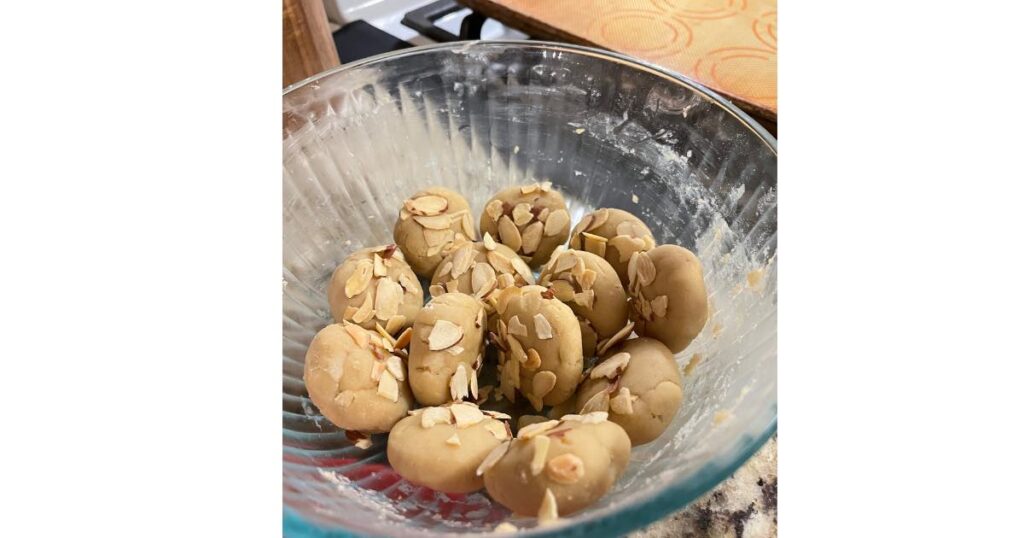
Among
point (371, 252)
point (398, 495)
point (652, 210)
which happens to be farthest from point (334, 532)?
point (652, 210)

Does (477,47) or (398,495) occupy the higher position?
(477,47)

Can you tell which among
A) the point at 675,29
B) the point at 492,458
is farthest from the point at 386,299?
the point at 675,29

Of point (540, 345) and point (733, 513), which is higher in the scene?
point (540, 345)

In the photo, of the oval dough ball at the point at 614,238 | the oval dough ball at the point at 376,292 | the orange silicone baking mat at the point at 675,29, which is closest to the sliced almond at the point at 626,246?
the oval dough ball at the point at 614,238

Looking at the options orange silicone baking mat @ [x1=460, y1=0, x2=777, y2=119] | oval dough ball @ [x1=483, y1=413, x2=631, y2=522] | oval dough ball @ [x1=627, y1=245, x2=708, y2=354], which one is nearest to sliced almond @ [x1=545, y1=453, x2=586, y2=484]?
oval dough ball @ [x1=483, y1=413, x2=631, y2=522]

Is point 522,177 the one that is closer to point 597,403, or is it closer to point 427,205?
point 427,205

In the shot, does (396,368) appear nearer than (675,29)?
Yes

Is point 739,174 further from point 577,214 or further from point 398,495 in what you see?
point 398,495

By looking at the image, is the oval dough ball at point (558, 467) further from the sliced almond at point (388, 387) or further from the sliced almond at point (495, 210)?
the sliced almond at point (495, 210)
